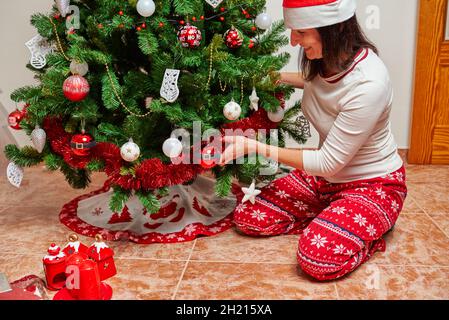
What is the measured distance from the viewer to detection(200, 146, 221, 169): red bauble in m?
1.36

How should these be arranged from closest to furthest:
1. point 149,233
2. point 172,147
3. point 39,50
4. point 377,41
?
point 172,147, point 39,50, point 149,233, point 377,41

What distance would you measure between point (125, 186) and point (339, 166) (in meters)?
0.58

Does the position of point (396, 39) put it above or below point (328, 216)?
above

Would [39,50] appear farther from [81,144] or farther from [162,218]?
[162,218]

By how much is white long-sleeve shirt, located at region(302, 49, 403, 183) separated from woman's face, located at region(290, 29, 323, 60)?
3.4 inches

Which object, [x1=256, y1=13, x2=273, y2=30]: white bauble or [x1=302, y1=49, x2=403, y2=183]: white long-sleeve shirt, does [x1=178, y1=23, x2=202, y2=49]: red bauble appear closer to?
[x1=256, y1=13, x2=273, y2=30]: white bauble

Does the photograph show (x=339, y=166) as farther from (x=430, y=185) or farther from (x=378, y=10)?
(x=378, y=10)

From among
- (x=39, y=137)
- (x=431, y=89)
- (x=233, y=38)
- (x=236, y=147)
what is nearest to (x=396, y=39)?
(x=431, y=89)

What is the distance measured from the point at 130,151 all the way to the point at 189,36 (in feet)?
1.11

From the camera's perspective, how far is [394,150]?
147 centimetres

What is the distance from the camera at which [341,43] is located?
129 cm

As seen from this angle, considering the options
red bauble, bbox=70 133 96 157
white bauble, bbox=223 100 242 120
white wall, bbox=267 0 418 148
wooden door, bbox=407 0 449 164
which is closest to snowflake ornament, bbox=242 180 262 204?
white bauble, bbox=223 100 242 120

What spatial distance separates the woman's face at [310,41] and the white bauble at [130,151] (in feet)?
1.66
